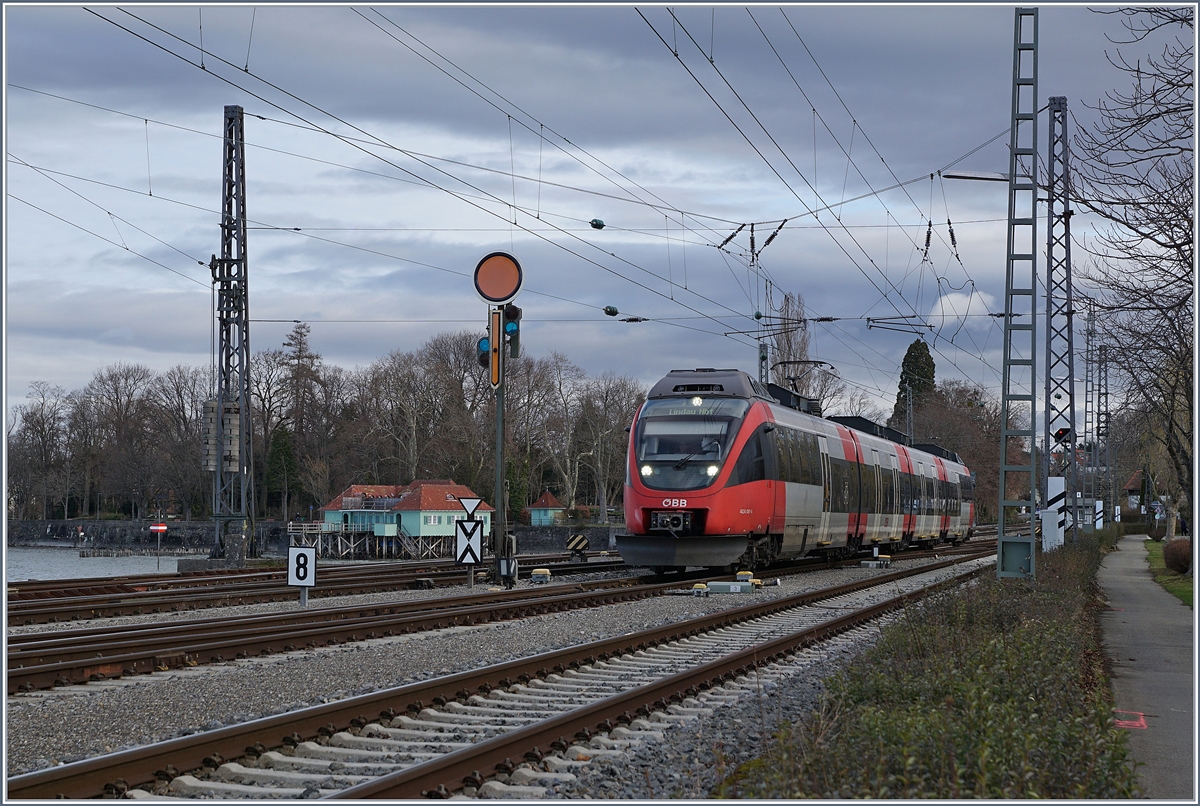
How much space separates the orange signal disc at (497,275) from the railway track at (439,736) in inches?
405

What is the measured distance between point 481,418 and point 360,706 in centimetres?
7685

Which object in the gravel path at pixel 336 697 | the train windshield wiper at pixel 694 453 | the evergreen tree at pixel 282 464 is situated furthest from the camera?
the evergreen tree at pixel 282 464

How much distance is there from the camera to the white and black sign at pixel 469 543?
830 inches

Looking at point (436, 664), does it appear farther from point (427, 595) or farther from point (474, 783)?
point (427, 595)

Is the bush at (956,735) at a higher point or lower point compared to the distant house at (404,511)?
higher

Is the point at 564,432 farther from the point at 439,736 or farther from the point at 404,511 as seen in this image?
the point at 439,736

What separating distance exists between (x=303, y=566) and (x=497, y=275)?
23.2 feet

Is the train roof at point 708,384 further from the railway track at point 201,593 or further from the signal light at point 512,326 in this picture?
the railway track at point 201,593

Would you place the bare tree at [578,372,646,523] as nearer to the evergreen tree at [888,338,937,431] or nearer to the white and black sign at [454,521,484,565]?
the evergreen tree at [888,338,937,431]

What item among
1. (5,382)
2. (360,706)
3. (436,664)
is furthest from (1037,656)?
(5,382)

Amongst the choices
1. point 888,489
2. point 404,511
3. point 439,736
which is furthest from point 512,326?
point 404,511

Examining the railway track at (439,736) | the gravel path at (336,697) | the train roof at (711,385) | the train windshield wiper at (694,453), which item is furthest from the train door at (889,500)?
the railway track at (439,736)

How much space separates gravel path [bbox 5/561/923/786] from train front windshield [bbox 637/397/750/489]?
7.51 metres

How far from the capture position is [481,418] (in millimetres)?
85062
